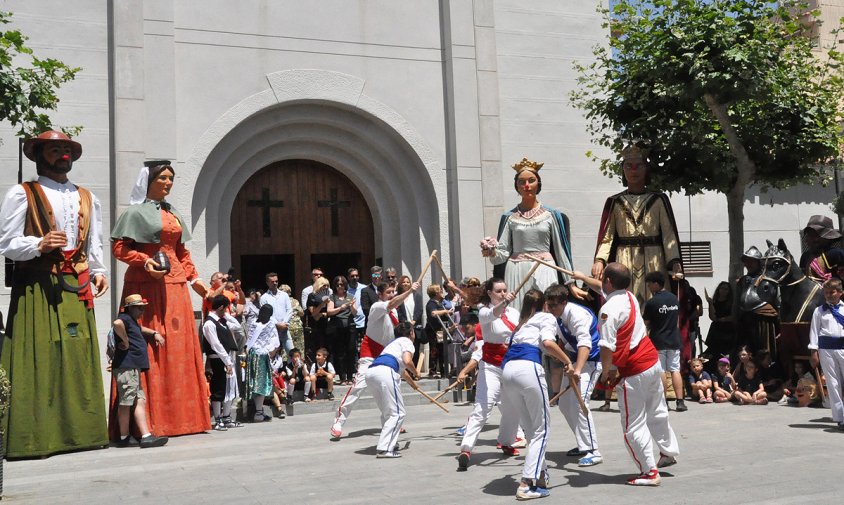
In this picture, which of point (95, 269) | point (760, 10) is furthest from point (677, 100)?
point (95, 269)

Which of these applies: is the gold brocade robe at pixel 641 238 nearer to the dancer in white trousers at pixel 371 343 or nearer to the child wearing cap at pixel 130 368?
the dancer in white trousers at pixel 371 343

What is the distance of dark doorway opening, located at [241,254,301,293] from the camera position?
51.0ft

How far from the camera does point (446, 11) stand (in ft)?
51.4

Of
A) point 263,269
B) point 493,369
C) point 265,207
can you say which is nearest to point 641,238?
point 493,369

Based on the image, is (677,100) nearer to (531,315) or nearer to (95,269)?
(531,315)

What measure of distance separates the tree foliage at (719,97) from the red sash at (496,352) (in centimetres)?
607

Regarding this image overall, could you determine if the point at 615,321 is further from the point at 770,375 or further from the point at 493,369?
the point at 770,375

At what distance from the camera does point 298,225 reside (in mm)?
15594

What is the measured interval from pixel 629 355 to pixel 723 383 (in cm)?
582

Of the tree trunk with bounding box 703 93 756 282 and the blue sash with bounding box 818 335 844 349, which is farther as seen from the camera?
the tree trunk with bounding box 703 93 756 282

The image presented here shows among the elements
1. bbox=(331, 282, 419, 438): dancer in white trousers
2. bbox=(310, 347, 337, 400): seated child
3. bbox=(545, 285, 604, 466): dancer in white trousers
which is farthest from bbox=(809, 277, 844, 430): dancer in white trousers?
bbox=(310, 347, 337, 400): seated child

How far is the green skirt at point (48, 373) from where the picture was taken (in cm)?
848

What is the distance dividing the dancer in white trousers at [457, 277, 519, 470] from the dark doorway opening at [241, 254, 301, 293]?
26.3 ft

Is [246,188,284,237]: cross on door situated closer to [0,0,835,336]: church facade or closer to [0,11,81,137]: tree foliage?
[0,0,835,336]: church facade
